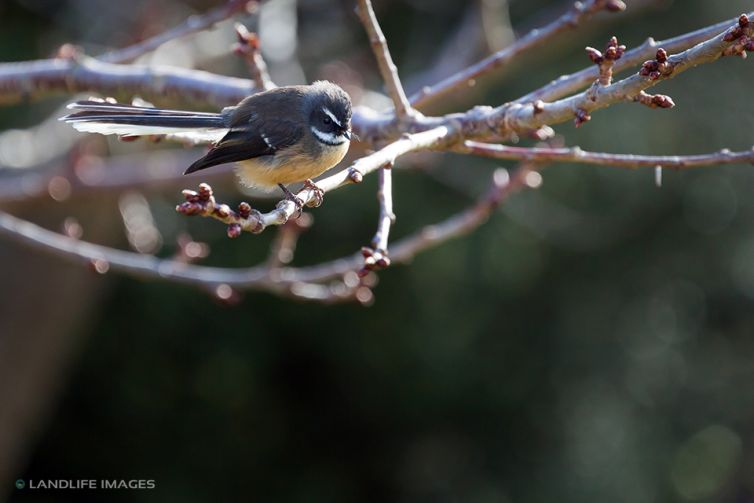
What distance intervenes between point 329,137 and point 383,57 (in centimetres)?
64

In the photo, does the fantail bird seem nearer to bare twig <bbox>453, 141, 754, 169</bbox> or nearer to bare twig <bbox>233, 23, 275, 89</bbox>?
bare twig <bbox>233, 23, 275, 89</bbox>

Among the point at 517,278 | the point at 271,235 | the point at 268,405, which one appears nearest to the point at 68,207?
the point at 271,235

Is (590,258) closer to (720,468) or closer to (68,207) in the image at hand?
(720,468)

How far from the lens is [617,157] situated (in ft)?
9.52

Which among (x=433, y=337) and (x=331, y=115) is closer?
(x=331, y=115)

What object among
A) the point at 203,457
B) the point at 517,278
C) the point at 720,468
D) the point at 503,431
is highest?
the point at 517,278

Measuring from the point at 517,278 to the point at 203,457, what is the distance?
3093 millimetres

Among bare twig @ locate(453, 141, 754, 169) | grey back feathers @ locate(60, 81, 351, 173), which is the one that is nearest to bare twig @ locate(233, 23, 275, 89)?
grey back feathers @ locate(60, 81, 351, 173)

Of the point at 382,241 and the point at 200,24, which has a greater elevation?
the point at 200,24

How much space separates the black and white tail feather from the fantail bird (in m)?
0.02

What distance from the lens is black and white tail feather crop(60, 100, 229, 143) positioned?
9.63ft

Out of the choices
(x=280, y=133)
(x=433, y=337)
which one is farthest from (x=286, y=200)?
(x=433, y=337)

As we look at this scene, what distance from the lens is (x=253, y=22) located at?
6.81 meters

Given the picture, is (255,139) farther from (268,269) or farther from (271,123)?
(268,269)
